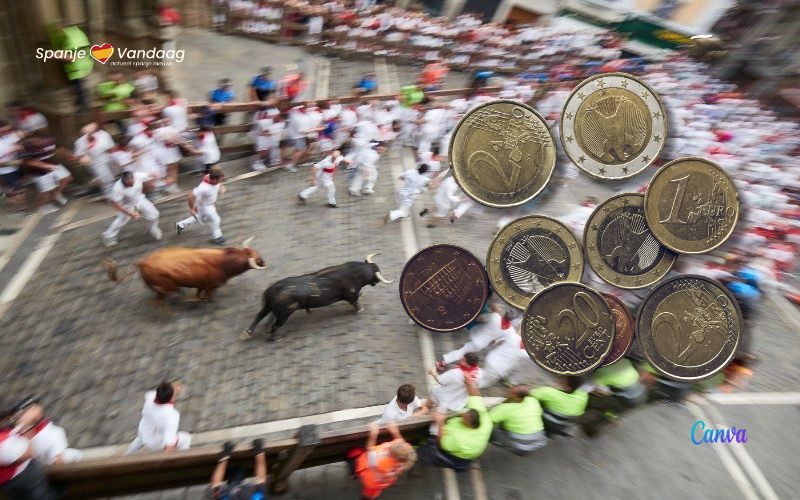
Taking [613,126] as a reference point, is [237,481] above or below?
below

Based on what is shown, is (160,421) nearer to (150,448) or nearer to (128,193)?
(150,448)

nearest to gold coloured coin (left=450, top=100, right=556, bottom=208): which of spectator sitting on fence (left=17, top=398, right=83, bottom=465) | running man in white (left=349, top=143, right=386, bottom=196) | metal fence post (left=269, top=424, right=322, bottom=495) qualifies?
metal fence post (left=269, top=424, right=322, bottom=495)

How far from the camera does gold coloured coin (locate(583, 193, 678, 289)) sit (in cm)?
573

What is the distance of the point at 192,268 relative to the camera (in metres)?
7.43

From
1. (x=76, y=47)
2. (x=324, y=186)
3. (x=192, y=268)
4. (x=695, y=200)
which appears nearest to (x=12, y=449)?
(x=192, y=268)

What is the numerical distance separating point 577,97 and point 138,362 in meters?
6.73

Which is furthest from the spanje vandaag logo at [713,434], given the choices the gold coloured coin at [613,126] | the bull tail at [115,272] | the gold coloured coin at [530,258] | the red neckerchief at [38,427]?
the bull tail at [115,272]

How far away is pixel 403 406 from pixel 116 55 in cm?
1231

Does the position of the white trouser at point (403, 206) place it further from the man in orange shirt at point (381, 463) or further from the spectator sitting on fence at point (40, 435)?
the spectator sitting on fence at point (40, 435)

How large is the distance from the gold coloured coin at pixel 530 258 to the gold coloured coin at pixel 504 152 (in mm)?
413

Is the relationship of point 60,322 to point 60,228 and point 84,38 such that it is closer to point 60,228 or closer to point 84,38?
point 60,228

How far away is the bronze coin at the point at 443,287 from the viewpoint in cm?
713

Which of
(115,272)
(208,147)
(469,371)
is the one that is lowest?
(115,272)

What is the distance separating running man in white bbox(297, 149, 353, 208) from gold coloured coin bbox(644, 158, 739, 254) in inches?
248
